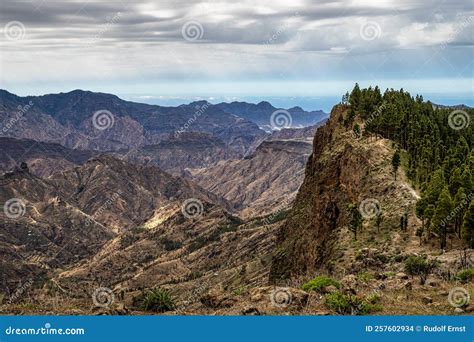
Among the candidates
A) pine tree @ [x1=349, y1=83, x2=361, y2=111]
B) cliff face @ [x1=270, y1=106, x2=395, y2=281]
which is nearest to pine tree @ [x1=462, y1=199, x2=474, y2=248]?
cliff face @ [x1=270, y1=106, x2=395, y2=281]

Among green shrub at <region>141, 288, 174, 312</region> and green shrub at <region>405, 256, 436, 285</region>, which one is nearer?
green shrub at <region>141, 288, 174, 312</region>

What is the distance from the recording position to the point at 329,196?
10219 centimetres

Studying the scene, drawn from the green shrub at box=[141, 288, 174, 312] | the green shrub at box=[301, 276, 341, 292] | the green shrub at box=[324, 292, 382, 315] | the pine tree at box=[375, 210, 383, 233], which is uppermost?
the pine tree at box=[375, 210, 383, 233]

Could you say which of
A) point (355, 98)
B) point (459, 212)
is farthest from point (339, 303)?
point (355, 98)

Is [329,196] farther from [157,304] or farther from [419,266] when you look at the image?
[157,304]

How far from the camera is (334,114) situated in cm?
13350

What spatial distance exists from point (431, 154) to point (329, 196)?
23330 millimetres

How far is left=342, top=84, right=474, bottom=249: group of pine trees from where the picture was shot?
68.6 meters

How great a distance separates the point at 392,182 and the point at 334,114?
46.0 meters

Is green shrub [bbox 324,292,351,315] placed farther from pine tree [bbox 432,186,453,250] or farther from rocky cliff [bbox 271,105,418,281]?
pine tree [bbox 432,186,453,250]

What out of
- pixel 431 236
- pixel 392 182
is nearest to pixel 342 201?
pixel 392 182

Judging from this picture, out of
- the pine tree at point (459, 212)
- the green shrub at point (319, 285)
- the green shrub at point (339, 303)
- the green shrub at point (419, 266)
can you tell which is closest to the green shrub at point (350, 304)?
the green shrub at point (339, 303)

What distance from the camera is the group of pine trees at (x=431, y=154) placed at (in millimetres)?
68562

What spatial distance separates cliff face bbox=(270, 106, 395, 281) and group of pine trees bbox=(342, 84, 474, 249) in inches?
216
